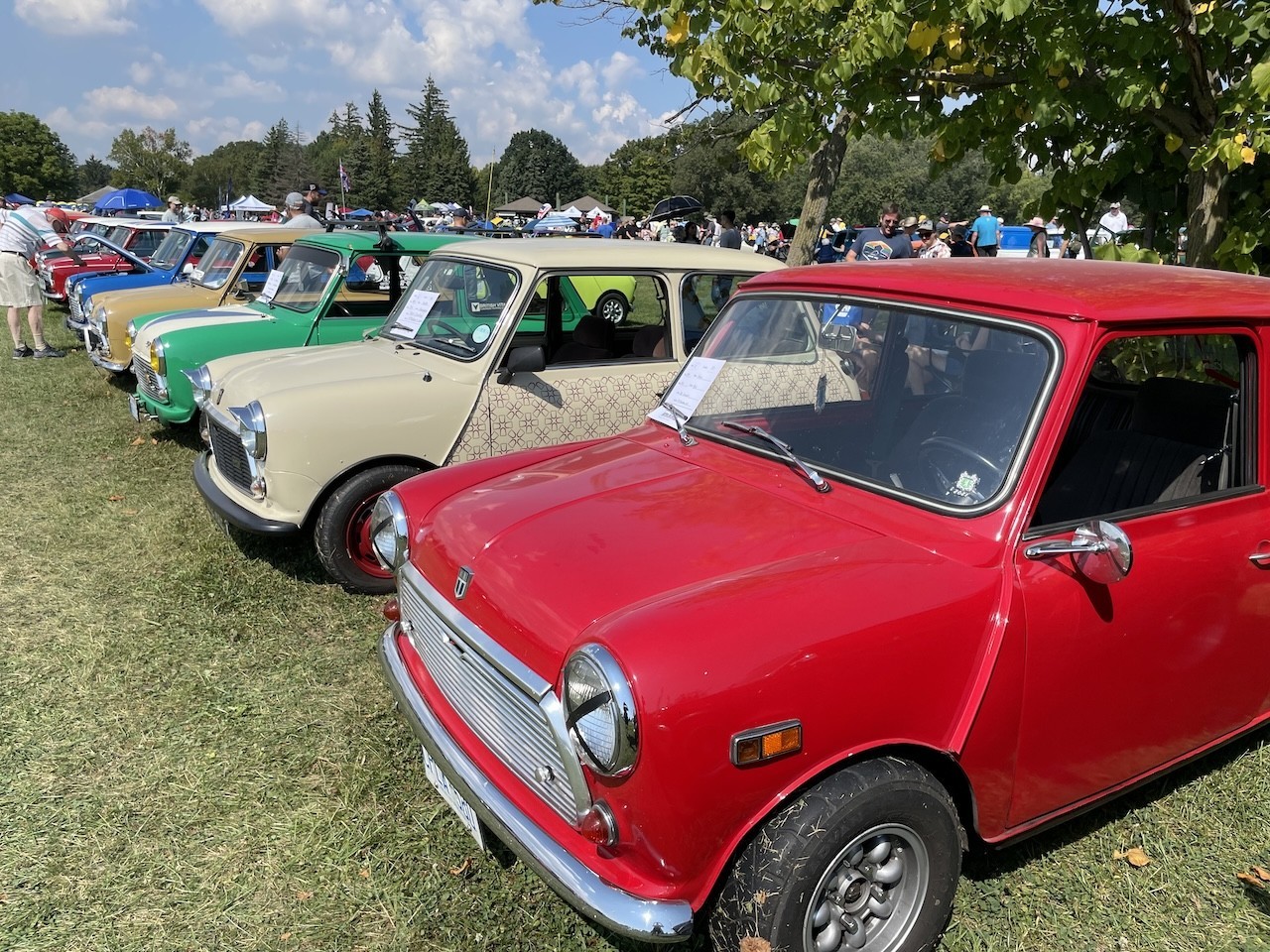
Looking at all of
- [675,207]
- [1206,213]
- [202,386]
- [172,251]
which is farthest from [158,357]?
[675,207]

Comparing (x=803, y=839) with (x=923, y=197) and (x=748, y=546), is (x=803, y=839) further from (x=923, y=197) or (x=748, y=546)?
(x=923, y=197)

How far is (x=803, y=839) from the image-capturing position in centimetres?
198

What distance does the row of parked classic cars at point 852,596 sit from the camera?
6.50 ft

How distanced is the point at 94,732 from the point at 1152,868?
389 centimetres

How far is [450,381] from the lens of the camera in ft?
15.5

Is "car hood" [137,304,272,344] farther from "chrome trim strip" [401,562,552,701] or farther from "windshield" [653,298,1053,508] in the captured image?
"chrome trim strip" [401,562,552,701]

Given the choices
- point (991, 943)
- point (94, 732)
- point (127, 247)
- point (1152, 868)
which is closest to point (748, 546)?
point (991, 943)

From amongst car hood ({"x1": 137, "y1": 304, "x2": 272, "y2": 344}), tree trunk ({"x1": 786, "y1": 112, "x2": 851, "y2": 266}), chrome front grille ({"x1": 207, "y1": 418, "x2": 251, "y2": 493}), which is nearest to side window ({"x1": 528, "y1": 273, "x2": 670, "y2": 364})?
chrome front grille ({"x1": 207, "y1": 418, "x2": 251, "y2": 493})

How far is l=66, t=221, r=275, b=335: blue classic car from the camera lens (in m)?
10.3

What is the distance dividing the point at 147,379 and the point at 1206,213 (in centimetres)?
733

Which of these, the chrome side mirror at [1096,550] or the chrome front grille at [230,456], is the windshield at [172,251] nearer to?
the chrome front grille at [230,456]

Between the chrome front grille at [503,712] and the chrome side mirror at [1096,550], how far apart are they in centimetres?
129

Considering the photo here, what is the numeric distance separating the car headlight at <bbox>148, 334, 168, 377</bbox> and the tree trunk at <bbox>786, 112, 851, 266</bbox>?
6868 mm

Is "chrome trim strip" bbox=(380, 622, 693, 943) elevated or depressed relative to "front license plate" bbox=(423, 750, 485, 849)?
elevated
